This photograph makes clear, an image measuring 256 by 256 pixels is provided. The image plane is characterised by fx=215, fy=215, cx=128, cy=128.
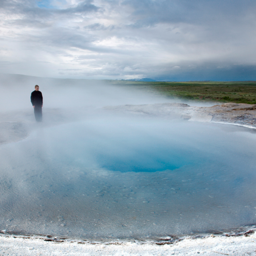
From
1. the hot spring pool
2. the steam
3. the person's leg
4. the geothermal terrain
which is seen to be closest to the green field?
the geothermal terrain

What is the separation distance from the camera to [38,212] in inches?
95.6

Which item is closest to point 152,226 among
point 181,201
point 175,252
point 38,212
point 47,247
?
point 175,252

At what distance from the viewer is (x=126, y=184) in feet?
10.4

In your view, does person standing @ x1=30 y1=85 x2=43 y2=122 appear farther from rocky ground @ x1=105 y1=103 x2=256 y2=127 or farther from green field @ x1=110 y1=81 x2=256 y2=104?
green field @ x1=110 y1=81 x2=256 y2=104

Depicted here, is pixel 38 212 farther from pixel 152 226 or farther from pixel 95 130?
pixel 95 130

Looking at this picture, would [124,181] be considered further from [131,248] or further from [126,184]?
[131,248]

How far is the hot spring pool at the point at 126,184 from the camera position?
7.43 feet

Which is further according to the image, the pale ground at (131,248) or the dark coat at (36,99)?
the dark coat at (36,99)

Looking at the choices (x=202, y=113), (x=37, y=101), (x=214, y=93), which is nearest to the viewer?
(x=37, y=101)

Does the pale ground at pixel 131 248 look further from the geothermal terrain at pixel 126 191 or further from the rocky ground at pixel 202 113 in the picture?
the rocky ground at pixel 202 113

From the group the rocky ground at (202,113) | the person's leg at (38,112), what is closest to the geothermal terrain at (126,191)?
the person's leg at (38,112)

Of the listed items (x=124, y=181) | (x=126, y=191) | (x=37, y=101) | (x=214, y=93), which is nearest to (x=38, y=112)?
(x=37, y=101)

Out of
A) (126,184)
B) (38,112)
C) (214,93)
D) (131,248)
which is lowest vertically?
(131,248)

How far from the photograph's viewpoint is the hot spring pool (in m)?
2.27
